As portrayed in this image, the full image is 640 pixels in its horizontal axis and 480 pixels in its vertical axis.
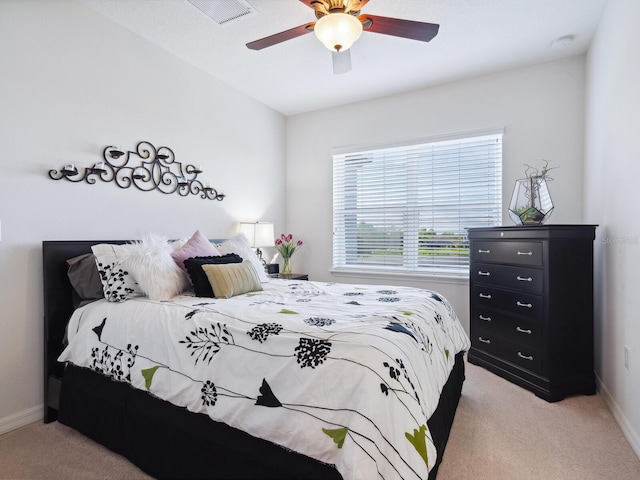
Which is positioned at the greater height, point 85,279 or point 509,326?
point 85,279

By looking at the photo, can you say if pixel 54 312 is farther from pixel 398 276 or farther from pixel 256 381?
pixel 398 276

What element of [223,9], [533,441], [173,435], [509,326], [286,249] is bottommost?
[533,441]

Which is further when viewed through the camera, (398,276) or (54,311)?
(398,276)

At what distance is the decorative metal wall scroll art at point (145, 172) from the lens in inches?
93.6

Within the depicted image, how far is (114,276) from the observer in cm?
205

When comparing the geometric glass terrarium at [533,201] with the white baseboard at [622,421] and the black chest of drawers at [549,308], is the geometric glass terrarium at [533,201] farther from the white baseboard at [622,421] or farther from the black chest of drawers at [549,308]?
the white baseboard at [622,421]

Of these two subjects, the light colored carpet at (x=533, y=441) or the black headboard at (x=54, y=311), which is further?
the black headboard at (x=54, y=311)

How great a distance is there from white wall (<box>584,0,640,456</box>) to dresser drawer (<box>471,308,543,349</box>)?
1.42 ft

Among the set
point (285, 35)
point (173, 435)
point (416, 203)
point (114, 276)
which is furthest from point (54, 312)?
point (416, 203)

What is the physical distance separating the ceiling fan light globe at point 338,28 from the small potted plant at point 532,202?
1.81 metres

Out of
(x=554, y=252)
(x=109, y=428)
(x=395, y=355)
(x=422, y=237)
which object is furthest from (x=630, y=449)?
(x=109, y=428)

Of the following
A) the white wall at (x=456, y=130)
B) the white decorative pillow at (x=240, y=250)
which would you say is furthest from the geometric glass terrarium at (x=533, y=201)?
the white decorative pillow at (x=240, y=250)

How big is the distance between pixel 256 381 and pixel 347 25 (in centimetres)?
179

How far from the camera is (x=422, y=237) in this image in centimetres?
374
